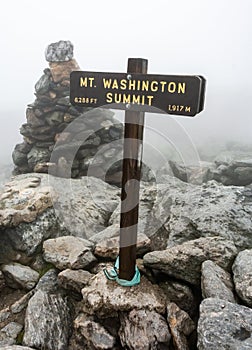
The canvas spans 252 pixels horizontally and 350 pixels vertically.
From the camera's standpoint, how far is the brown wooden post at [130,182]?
16.3 ft

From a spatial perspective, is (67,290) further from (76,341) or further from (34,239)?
(34,239)

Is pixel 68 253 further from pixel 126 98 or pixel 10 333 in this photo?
pixel 126 98

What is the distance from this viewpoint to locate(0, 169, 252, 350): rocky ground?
196 inches

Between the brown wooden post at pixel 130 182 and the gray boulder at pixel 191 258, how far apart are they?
561 mm

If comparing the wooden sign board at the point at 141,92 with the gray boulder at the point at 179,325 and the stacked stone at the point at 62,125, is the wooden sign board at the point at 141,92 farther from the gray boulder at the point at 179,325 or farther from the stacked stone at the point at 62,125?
the stacked stone at the point at 62,125

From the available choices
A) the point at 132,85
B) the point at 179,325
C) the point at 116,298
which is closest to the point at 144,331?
the point at 179,325

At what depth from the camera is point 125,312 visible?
529 cm

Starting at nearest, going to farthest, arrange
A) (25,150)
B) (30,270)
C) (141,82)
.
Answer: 1. (141,82)
2. (30,270)
3. (25,150)

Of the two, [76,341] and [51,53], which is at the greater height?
[51,53]

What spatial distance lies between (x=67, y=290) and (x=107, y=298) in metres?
1.32

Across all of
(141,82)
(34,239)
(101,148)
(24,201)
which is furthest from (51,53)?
(141,82)

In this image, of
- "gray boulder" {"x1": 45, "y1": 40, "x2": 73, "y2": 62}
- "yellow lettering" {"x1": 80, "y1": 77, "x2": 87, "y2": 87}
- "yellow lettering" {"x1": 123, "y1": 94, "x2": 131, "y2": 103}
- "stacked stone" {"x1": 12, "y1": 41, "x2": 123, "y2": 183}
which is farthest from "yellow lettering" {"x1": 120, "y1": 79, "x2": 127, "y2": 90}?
"gray boulder" {"x1": 45, "y1": 40, "x2": 73, "y2": 62}

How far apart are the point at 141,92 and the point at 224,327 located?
11.7 feet

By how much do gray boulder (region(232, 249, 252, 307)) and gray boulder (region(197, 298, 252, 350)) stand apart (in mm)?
491
